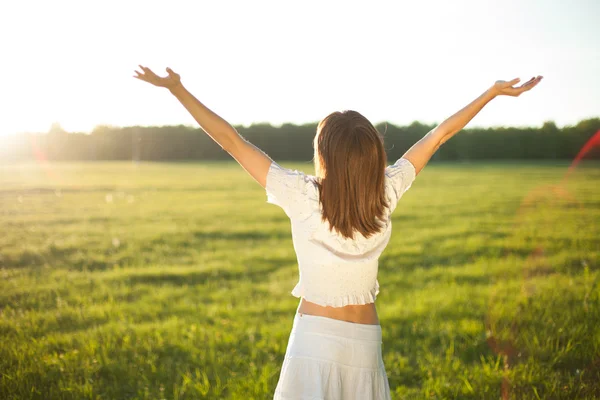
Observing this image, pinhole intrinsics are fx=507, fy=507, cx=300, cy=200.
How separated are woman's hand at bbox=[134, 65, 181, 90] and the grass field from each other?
2817mm

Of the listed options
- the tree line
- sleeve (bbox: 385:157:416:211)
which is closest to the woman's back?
sleeve (bbox: 385:157:416:211)

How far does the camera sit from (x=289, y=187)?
2.64 m

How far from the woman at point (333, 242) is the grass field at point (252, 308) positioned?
6.61ft

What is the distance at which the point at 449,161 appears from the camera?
196 ft

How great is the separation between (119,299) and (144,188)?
21644 millimetres

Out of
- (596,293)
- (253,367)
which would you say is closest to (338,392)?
(253,367)

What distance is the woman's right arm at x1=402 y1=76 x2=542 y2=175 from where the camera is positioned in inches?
125

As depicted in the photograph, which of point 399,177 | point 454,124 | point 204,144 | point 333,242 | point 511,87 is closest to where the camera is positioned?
point 333,242

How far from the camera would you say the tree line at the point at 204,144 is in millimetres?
57719

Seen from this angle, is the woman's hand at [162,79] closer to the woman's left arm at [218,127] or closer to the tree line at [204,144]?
the woman's left arm at [218,127]

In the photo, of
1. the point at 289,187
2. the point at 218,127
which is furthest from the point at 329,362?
the point at 218,127

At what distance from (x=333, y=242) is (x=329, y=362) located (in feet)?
1.97

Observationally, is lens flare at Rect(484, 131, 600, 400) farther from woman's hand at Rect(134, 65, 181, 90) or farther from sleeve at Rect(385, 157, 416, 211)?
woman's hand at Rect(134, 65, 181, 90)

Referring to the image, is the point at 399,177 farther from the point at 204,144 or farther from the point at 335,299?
the point at 204,144
